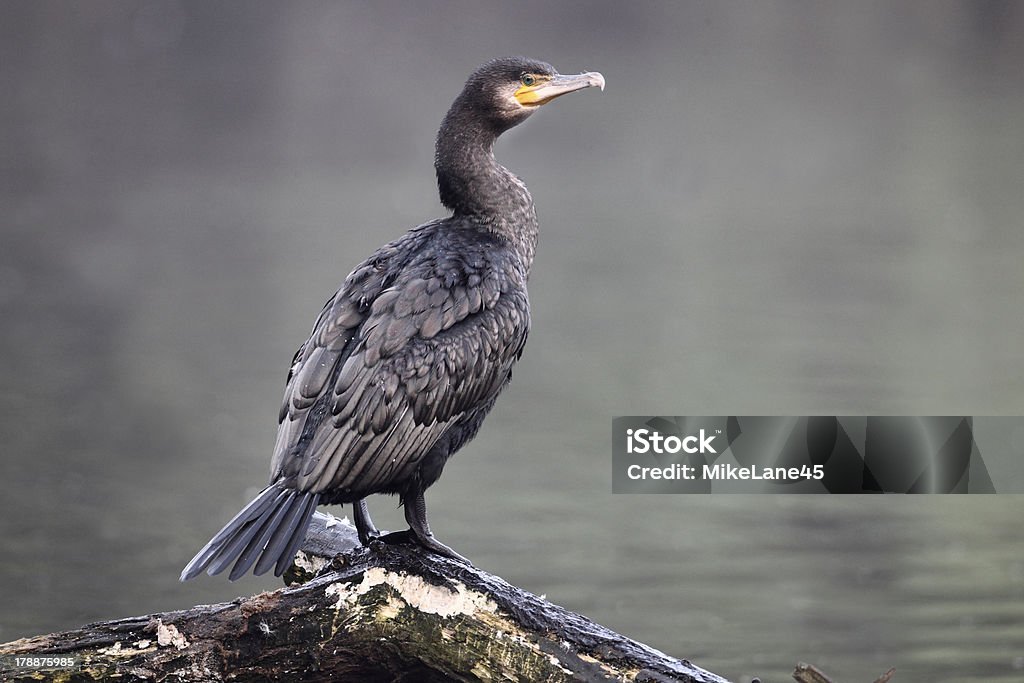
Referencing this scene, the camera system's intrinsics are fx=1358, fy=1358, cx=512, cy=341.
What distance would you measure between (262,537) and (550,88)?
1399 millimetres

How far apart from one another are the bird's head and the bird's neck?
0.13ft

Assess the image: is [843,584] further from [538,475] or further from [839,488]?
[538,475]

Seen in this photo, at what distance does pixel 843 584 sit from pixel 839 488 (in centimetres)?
84

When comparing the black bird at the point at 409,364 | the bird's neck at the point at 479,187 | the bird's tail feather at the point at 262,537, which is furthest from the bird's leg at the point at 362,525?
the bird's neck at the point at 479,187

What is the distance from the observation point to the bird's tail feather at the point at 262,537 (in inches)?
96.2

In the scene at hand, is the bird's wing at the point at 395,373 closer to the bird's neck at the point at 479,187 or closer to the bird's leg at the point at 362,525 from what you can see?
the bird's leg at the point at 362,525

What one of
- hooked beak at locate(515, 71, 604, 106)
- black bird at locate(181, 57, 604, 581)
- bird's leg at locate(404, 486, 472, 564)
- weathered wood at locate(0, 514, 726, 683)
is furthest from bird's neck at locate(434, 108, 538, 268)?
weathered wood at locate(0, 514, 726, 683)

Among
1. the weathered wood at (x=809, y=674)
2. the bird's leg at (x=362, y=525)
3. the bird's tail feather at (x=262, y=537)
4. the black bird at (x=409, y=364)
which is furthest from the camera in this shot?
the bird's leg at (x=362, y=525)

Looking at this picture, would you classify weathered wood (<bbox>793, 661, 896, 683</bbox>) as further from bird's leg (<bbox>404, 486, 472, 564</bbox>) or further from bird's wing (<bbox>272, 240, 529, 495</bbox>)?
bird's wing (<bbox>272, 240, 529, 495</bbox>)

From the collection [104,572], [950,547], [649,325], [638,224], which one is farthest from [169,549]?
[638,224]

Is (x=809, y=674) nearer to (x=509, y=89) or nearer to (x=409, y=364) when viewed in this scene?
(x=409, y=364)

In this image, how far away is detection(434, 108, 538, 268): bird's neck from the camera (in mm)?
3213

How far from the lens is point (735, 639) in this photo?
14.8 ft

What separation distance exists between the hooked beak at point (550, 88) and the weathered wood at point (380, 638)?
4.00 ft
